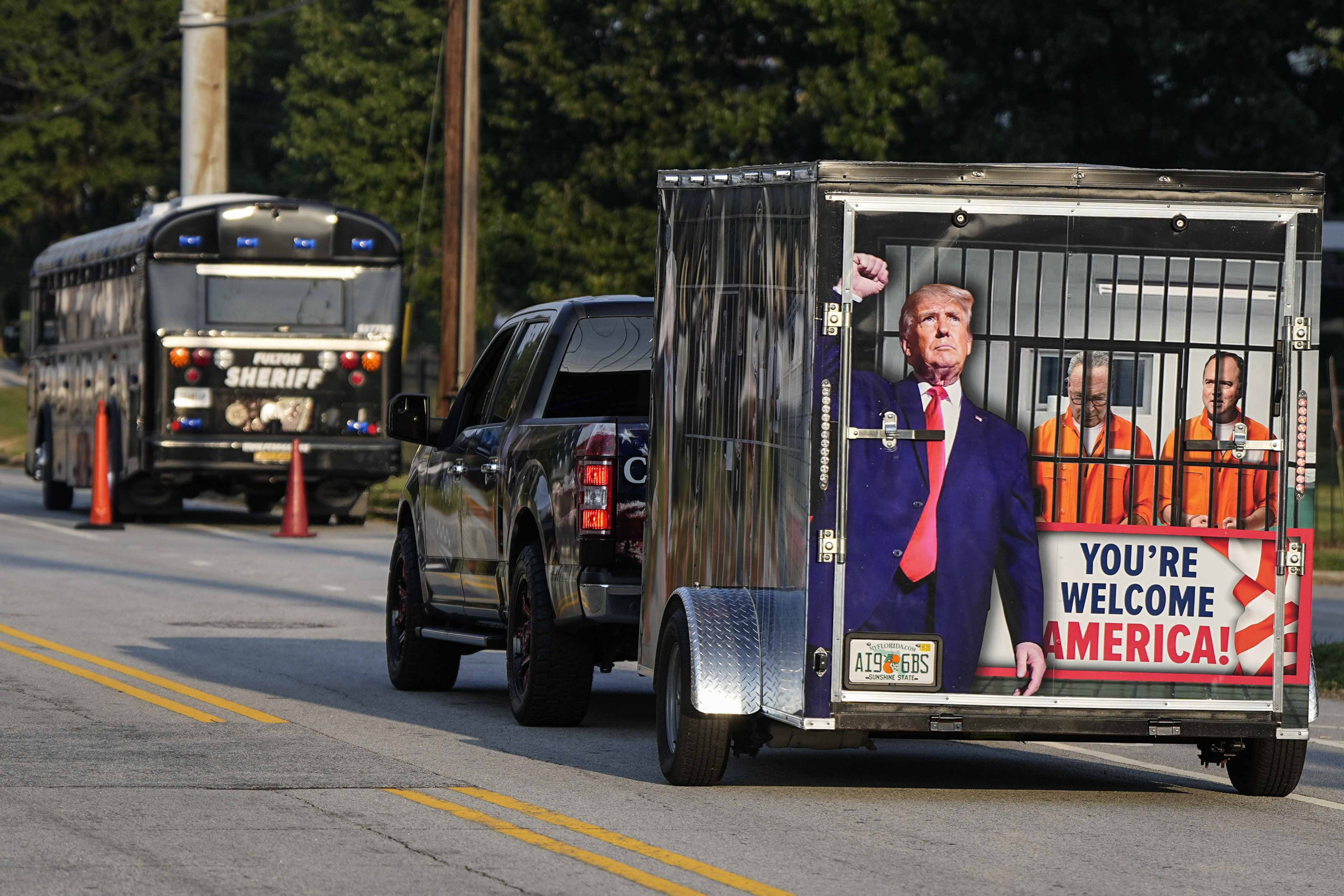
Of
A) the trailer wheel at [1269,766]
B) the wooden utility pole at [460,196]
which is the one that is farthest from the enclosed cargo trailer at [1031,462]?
the wooden utility pole at [460,196]

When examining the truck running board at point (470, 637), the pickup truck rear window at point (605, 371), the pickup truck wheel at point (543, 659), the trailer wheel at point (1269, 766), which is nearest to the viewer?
the trailer wheel at point (1269, 766)

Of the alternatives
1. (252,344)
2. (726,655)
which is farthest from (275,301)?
(726,655)

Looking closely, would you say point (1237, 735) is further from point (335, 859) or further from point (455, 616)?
point (455, 616)

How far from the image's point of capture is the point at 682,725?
29.8ft

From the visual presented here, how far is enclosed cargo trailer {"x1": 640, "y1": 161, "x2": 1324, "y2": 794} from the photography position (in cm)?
866

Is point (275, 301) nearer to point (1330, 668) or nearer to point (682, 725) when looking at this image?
point (1330, 668)

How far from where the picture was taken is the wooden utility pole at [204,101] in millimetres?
36938

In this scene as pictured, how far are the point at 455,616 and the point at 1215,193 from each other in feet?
17.6

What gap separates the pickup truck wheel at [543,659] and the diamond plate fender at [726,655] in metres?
1.87

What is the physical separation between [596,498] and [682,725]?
178 centimetres

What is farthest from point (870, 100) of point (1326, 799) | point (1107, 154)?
point (1326, 799)

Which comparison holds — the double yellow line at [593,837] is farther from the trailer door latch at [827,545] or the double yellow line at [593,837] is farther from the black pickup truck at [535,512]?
the black pickup truck at [535,512]

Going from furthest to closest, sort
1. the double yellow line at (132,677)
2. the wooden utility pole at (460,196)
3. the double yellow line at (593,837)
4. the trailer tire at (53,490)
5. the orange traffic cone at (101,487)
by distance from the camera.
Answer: the wooden utility pole at (460,196), the trailer tire at (53,490), the orange traffic cone at (101,487), the double yellow line at (132,677), the double yellow line at (593,837)

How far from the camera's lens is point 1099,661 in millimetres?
8812
